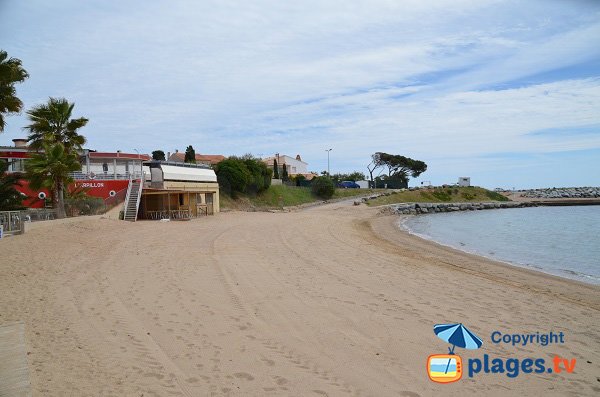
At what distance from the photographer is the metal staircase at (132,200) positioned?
26094mm

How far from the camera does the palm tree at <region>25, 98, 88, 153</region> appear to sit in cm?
2309

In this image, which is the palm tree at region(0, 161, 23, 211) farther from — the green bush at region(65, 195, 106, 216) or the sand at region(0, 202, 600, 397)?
the sand at region(0, 202, 600, 397)

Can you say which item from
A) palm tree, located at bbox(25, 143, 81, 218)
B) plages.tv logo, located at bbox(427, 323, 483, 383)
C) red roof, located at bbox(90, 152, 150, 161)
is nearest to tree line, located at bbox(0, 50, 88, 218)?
palm tree, located at bbox(25, 143, 81, 218)

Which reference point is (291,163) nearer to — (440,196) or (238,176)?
(440,196)

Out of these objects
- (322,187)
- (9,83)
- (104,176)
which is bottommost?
(322,187)

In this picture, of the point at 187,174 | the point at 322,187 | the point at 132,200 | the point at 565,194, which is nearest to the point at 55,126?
the point at 132,200

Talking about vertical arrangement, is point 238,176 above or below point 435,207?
above

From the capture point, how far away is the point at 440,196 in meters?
71.3

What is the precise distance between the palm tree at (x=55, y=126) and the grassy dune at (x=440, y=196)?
35581mm

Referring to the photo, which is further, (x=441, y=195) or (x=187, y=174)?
(x=441, y=195)

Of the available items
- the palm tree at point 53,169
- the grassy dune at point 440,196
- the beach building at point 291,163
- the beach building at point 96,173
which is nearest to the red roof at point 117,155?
the beach building at point 96,173

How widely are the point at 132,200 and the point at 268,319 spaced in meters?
22.5

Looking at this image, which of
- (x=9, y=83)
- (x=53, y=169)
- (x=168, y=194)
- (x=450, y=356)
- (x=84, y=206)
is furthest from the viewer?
(x=168, y=194)

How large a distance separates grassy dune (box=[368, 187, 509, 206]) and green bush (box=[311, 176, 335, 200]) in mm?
5258
